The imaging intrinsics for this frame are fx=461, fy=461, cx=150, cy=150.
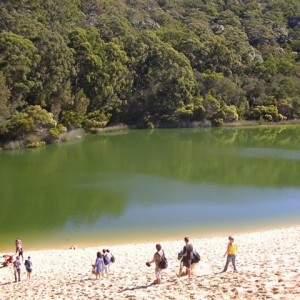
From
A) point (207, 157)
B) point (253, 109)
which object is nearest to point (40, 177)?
point (207, 157)

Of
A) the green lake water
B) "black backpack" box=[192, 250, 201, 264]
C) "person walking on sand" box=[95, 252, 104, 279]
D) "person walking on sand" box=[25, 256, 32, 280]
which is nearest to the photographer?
"black backpack" box=[192, 250, 201, 264]

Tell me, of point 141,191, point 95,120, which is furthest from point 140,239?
point 95,120

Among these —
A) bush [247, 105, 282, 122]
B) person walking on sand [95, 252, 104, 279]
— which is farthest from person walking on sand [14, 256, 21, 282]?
bush [247, 105, 282, 122]

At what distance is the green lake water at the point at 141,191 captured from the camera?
24.3 metres

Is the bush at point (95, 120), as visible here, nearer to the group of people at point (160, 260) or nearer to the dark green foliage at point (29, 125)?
the dark green foliage at point (29, 125)

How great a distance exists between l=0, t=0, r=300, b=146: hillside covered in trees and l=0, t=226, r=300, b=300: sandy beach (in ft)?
110

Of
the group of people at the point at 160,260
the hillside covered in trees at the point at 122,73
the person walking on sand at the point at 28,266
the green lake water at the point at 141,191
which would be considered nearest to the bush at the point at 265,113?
the hillside covered in trees at the point at 122,73

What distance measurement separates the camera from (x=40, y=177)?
3731 centimetres

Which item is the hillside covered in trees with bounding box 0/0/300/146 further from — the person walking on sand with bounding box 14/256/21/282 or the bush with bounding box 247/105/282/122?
the person walking on sand with bounding box 14/256/21/282

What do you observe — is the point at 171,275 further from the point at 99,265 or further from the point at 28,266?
the point at 28,266

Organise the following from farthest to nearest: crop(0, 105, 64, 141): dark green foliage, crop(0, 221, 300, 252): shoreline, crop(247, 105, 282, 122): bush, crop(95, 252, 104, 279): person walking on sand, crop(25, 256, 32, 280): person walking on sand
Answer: crop(247, 105, 282, 122): bush < crop(0, 105, 64, 141): dark green foliage < crop(0, 221, 300, 252): shoreline < crop(25, 256, 32, 280): person walking on sand < crop(95, 252, 104, 279): person walking on sand

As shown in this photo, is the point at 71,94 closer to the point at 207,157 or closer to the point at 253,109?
the point at 207,157

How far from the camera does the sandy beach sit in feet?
36.4

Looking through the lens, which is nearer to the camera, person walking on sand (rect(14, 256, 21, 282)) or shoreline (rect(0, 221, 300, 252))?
person walking on sand (rect(14, 256, 21, 282))
